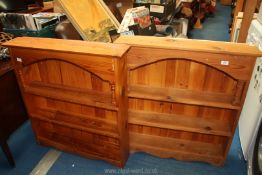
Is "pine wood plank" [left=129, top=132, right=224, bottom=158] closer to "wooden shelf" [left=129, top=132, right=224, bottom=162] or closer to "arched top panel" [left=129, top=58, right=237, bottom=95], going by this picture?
"wooden shelf" [left=129, top=132, right=224, bottom=162]

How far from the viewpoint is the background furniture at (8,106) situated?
1656 mm

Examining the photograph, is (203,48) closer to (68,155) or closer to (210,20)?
(68,155)

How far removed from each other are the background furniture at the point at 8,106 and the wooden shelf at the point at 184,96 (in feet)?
3.38

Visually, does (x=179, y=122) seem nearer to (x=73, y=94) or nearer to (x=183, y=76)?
(x=183, y=76)

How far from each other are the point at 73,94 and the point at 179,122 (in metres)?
0.80

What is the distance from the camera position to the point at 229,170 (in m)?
1.65

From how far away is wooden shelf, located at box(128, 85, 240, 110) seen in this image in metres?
1.41

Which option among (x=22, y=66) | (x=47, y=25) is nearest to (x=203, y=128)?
Result: (x=22, y=66)

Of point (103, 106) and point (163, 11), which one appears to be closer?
point (103, 106)

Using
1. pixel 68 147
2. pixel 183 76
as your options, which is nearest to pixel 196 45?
pixel 183 76

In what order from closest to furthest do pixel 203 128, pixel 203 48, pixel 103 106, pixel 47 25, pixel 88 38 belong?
pixel 203 48, pixel 103 106, pixel 203 128, pixel 88 38, pixel 47 25

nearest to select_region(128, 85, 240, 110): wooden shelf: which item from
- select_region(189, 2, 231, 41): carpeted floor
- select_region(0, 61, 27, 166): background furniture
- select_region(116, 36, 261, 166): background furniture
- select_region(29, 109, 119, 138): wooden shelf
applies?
select_region(116, 36, 261, 166): background furniture

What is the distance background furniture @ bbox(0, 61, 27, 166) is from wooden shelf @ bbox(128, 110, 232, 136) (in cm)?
99

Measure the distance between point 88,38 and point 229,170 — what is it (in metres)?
1.55
